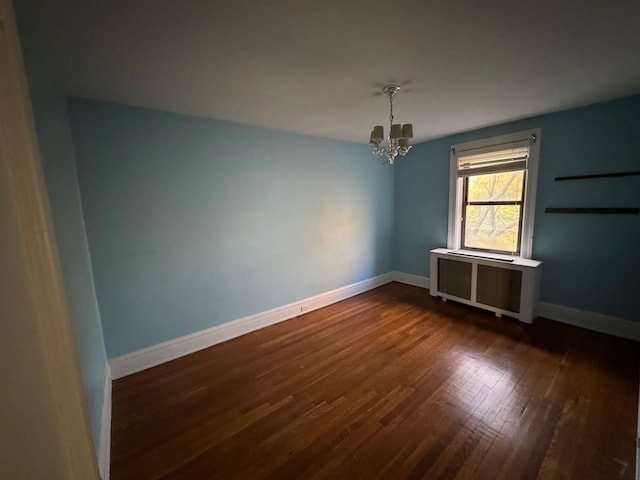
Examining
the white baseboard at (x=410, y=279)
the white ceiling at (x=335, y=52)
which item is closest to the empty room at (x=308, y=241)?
the white ceiling at (x=335, y=52)

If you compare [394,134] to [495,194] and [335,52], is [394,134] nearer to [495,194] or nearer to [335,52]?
[335,52]

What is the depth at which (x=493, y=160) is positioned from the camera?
3570 millimetres

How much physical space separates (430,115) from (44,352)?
327 cm

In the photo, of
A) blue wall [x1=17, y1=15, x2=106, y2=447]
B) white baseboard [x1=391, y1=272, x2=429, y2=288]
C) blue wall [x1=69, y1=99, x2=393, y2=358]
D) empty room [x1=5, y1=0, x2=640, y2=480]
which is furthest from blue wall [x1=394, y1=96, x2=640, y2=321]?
blue wall [x1=17, y1=15, x2=106, y2=447]

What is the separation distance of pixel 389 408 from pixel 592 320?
267 cm

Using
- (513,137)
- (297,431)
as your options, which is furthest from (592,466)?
(513,137)

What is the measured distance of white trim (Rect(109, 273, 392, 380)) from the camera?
2.41 metres

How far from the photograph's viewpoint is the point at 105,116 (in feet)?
7.25

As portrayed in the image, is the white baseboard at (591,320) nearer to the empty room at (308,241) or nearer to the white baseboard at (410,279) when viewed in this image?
the empty room at (308,241)

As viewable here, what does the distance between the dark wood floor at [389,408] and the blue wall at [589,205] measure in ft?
1.47

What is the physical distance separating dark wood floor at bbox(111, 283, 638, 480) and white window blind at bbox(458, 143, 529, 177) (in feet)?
6.41

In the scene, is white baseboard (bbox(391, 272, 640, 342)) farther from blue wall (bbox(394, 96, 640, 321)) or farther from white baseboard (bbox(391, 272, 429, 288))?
white baseboard (bbox(391, 272, 429, 288))

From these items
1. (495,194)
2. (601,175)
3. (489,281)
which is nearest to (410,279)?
(489,281)

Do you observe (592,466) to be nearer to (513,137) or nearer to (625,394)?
(625,394)
